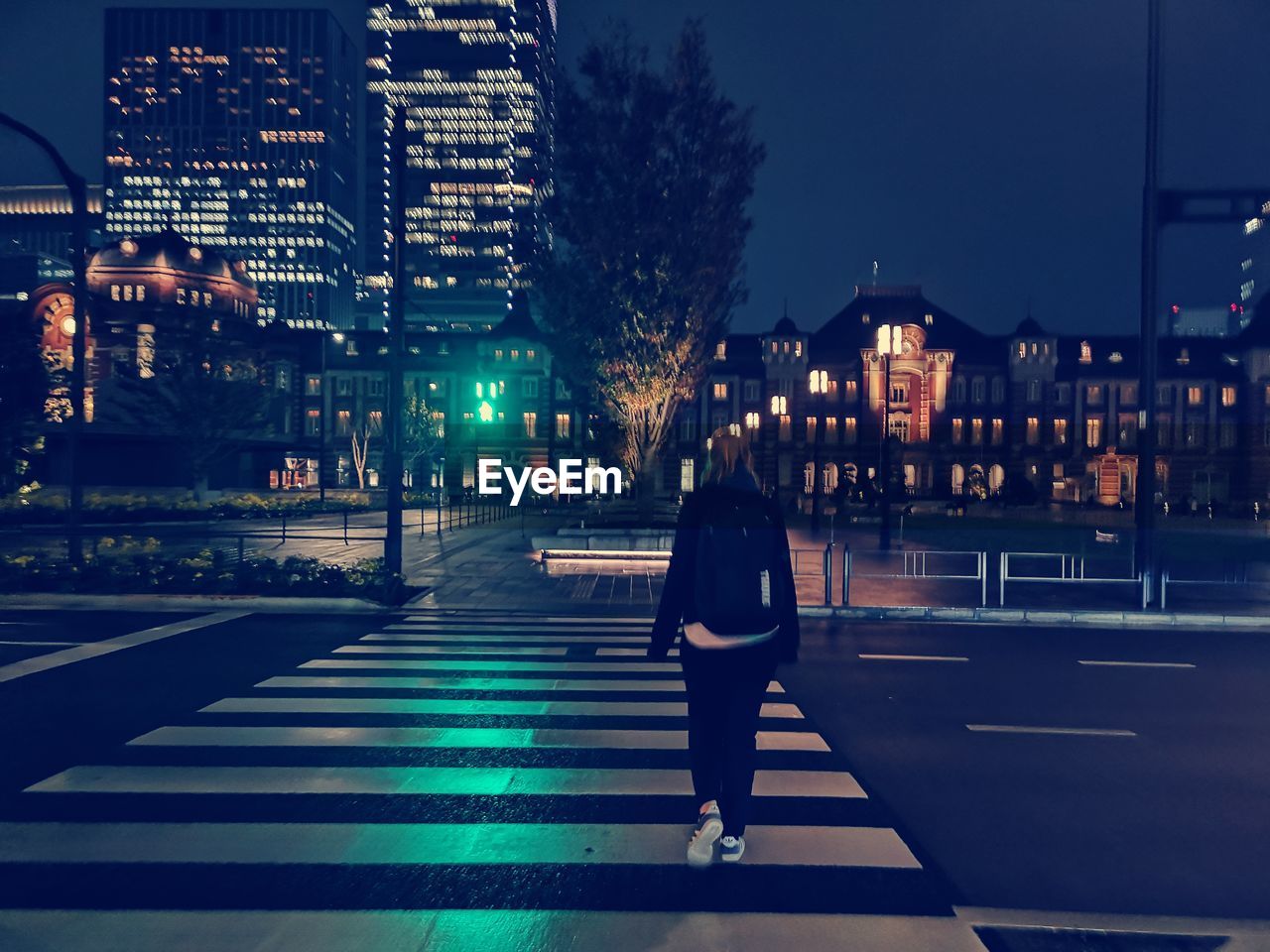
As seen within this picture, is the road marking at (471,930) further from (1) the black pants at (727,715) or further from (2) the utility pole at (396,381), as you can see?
(2) the utility pole at (396,381)

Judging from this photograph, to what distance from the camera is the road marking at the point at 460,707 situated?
6746 millimetres

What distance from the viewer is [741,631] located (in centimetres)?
382

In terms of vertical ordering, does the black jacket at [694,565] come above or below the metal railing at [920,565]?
above

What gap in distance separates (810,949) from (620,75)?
22.8m

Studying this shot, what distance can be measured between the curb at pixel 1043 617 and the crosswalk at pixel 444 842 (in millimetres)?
5970

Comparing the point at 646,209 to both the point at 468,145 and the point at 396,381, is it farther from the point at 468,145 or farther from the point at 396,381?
the point at 468,145

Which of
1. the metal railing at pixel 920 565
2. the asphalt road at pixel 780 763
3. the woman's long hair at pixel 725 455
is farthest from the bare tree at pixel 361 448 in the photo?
the woman's long hair at pixel 725 455

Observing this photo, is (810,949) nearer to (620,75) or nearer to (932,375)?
(620,75)

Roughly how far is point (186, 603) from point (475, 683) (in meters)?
7.25

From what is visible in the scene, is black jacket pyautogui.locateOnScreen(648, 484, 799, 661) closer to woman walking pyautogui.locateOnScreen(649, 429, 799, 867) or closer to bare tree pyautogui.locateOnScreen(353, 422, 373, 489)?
woman walking pyautogui.locateOnScreen(649, 429, 799, 867)

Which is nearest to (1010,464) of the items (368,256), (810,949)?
(810,949)

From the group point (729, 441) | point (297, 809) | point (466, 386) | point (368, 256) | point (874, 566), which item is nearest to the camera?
point (729, 441)

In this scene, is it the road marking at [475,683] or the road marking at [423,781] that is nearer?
the road marking at [423,781]

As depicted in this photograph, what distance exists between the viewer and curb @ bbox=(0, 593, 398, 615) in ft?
40.0
